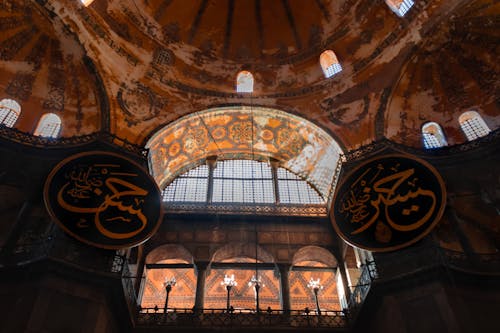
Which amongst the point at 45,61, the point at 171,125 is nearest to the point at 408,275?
the point at 171,125

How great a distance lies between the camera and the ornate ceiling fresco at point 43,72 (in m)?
11.2

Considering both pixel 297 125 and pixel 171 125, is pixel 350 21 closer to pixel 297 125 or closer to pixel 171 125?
pixel 297 125

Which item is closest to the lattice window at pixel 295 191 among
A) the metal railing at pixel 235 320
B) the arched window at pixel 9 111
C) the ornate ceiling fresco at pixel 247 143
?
the ornate ceiling fresco at pixel 247 143

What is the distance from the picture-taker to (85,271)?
812 cm

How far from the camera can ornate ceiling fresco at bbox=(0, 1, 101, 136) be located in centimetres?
1122

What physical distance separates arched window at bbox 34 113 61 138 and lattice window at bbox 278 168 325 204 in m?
7.11

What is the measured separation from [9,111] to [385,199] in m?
10.4

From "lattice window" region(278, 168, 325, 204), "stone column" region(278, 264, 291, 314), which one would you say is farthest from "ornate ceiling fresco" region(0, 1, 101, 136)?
"stone column" region(278, 264, 291, 314)

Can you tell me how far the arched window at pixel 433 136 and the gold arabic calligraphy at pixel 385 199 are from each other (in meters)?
2.72

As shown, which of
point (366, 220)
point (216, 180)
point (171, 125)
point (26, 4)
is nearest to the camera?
point (366, 220)

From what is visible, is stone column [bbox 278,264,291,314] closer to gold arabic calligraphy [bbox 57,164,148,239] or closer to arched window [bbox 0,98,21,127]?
gold arabic calligraphy [bbox 57,164,148,239]

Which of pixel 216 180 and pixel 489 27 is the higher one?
pixel 489 27

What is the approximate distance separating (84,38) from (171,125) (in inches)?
140

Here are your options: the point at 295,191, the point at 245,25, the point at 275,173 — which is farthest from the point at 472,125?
the point at 245,25
